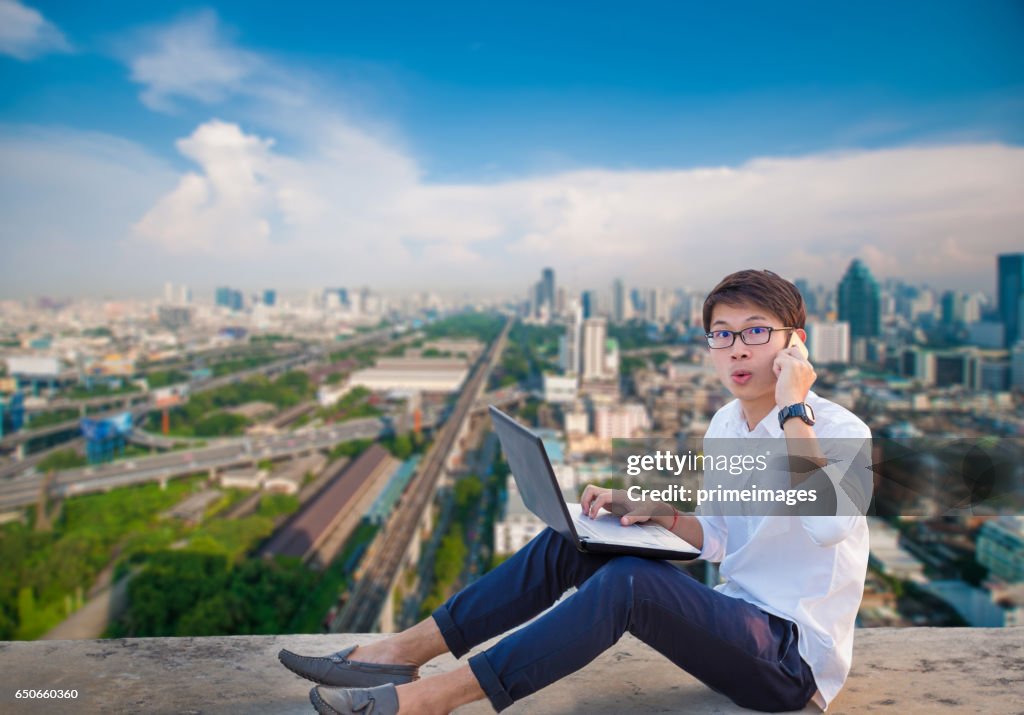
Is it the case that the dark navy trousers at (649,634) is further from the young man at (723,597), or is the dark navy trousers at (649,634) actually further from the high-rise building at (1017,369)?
the high-rise building at (1017,369)

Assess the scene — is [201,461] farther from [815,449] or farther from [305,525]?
[815,449]

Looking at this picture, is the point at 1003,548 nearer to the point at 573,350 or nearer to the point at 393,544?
the point at 393,544

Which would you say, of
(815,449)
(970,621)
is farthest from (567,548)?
(970,621)

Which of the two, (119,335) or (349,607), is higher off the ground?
(119,335)

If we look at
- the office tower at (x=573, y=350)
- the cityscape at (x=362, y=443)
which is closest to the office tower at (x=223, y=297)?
the cityscape at (x=362, y=443)

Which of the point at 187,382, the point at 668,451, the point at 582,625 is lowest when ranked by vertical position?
the point at 187,382

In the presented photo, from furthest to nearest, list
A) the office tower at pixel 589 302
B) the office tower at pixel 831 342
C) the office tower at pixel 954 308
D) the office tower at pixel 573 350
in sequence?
1. the office tower at pixel 589 302
2. the office tower at pixel 954 308
3. the office tower at pixel 573 350
4. the office tower at pixel 831 342

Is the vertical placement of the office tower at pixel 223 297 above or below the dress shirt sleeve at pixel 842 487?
above
